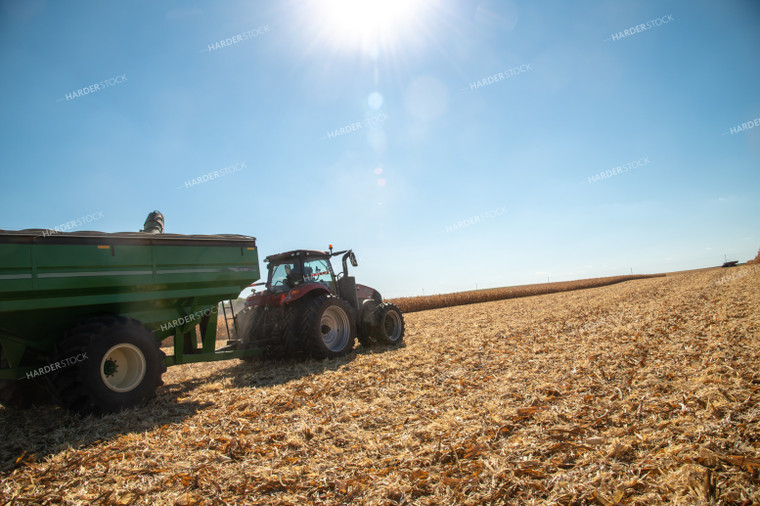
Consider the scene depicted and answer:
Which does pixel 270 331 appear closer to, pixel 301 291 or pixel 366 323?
pixel 301 291

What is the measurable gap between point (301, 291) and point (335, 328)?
1199 millimetres

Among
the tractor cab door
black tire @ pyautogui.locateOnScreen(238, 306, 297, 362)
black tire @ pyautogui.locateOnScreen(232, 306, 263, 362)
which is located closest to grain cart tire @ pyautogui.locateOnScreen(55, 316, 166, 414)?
black tire @ pyautogui.locateOnScreen(232, 306, 263, 362)

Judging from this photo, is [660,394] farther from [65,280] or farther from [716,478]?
[65,280]

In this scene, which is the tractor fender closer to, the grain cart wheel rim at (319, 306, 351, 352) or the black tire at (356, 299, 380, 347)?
the grain cart wheel rim at (319, 306, 351, 352)

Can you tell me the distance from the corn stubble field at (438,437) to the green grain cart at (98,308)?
484mm

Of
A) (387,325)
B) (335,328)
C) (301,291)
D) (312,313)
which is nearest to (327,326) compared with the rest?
(335,328)

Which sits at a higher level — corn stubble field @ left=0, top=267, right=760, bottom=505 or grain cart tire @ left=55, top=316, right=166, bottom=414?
grain cart tire @ left=55, top=316, right=166, bottom=414

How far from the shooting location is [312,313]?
710 centimetres

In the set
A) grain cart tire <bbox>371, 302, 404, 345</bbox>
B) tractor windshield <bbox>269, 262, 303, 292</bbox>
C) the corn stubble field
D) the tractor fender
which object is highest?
tractor windshield <bbox>269, 262, 303, 292</bbox>

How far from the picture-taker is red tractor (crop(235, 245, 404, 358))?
7160 mm

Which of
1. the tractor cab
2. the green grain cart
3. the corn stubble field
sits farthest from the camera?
the tractor cab

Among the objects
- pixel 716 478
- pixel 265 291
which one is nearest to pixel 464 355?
pixel 265 291

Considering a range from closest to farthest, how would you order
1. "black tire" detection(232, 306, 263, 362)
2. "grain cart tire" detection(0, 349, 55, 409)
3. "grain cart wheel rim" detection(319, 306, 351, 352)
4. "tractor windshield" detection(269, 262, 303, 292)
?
"grain cart tire" detection(0, 349, 55, 409) < "black tire" detection(232, 306, 263, 362) < "grain cart wheel rim" detection(319, 306, 351, 352) < "tractor windshield" detection(269, 262, 303, 292)

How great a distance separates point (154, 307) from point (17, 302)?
4.96 ft
